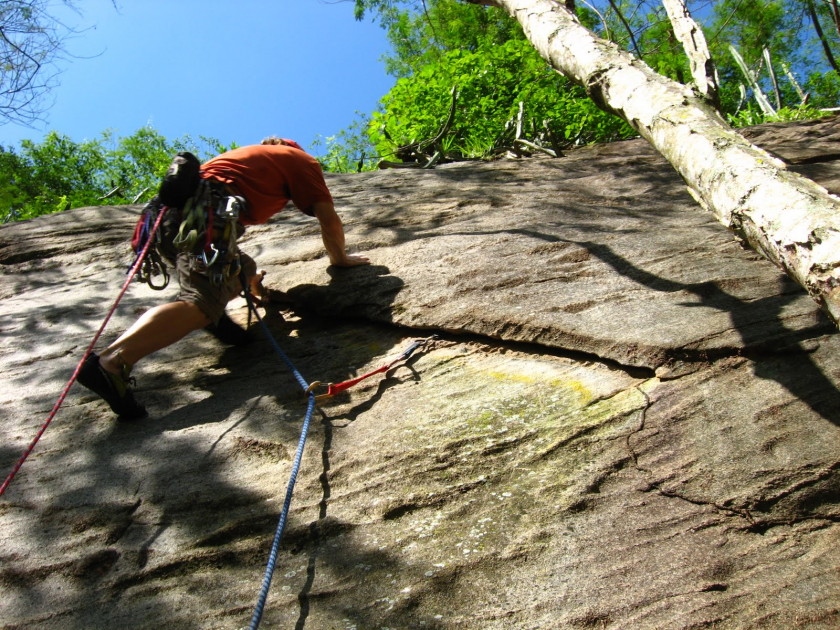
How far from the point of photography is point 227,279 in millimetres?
3020

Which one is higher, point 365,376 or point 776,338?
point 365,376

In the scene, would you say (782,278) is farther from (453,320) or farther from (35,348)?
(35,348)

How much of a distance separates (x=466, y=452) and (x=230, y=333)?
5.50 feet

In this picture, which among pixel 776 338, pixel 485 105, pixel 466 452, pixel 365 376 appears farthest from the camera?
pixel 485 105

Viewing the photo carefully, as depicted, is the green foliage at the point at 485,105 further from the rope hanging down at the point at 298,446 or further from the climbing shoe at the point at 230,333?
the rope hanging down at the point at 298,446

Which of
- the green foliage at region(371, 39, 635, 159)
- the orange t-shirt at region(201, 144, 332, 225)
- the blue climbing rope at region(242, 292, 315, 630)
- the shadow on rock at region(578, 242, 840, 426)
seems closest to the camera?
the blue climbing rope at region(242, 292, 315, 630)

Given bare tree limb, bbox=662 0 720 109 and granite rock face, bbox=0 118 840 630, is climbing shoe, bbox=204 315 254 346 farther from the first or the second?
bare tree limb, bbox=662 0 720 109

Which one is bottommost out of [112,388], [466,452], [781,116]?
[466,452]

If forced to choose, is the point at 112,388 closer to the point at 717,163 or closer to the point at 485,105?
the point at 717,163

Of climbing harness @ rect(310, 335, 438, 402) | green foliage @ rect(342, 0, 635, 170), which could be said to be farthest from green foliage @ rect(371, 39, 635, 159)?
climbing harness @ rect(310, 335, 438, 402)

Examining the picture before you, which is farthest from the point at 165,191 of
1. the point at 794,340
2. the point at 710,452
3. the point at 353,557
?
the point at 794,340

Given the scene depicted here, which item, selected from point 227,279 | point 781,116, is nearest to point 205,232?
point 227,279

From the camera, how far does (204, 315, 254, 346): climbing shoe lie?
3273 millimetres

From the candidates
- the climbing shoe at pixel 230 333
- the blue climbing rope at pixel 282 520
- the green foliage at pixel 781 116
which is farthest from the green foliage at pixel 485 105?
the blue climbing rope at pixel 282 520
